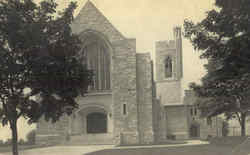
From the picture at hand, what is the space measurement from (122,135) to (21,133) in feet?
52.9

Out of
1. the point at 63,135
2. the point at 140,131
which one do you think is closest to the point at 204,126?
the point at 140,131

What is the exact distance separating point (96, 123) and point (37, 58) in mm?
21741

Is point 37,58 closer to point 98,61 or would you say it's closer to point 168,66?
point 98,61

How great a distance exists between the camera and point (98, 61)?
3716 cm

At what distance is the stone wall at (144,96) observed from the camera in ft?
115

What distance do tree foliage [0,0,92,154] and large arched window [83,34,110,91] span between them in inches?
731

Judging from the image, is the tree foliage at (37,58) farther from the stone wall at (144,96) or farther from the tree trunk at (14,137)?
the stone wall at (144,96)

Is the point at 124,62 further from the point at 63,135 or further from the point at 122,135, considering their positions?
the point at 63,135

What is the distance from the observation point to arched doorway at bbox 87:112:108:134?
3725 centimetres

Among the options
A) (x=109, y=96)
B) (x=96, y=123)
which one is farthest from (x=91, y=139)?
(x=109, y=96)

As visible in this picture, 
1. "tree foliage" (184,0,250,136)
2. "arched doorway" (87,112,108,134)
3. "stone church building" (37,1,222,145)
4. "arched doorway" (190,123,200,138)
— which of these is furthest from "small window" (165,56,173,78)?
"tree foliage" (184,0,250,136)

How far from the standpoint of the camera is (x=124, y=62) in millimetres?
36188

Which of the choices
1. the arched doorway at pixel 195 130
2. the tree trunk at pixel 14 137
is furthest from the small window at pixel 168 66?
the tree trunk at pixel 14 137

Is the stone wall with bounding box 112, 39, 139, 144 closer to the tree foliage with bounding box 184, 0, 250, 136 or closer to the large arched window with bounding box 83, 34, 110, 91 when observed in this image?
the large arched window with bounding box 83, 34, 110, 91
